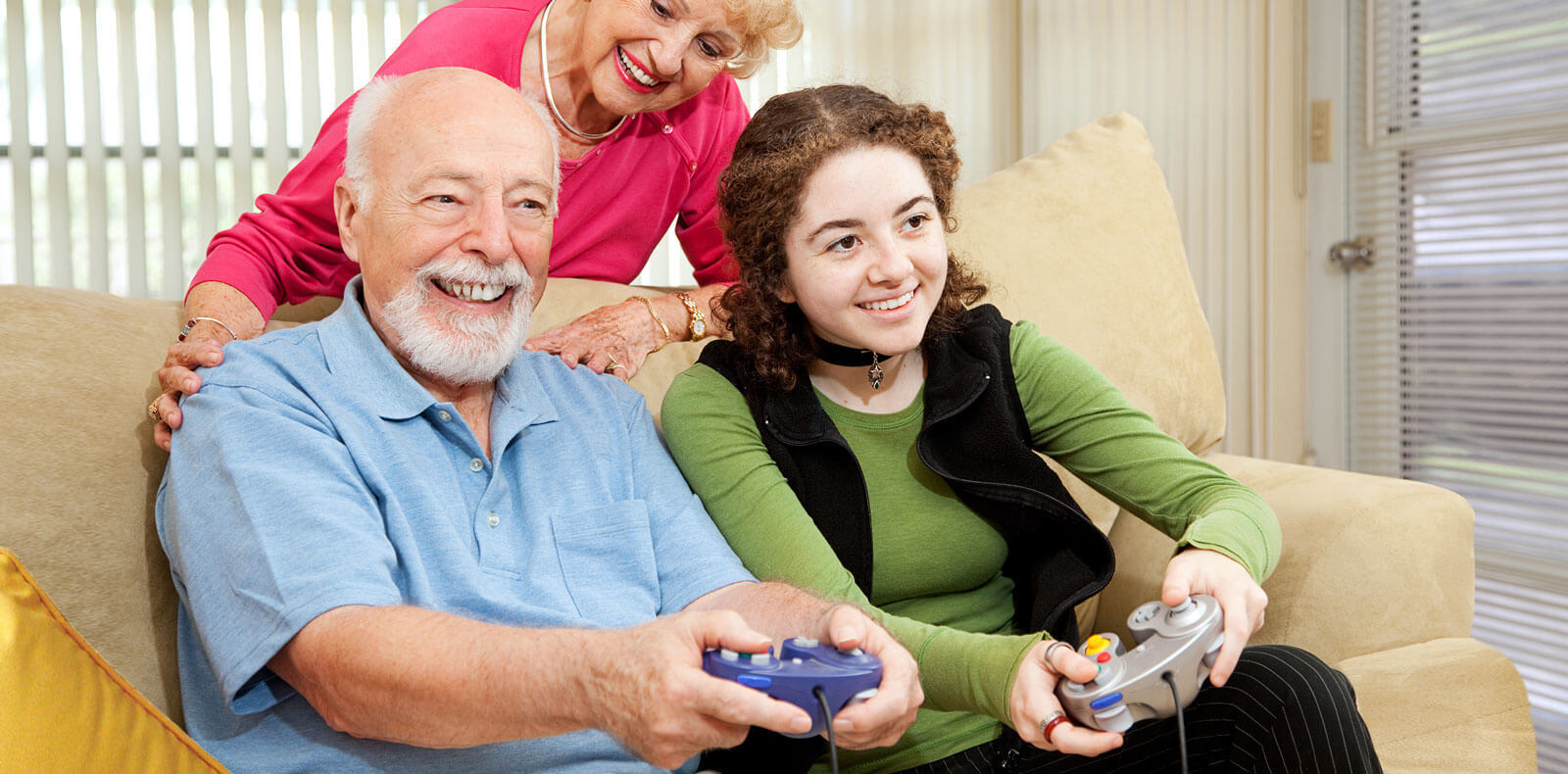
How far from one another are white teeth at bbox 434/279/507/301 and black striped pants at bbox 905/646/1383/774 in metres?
0.69

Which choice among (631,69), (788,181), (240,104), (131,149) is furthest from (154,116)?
(788,181)

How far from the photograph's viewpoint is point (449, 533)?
3.69 ft

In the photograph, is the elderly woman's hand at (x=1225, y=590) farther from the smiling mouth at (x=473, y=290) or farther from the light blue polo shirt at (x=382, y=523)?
the smiling mouth at (x=473, y=290)

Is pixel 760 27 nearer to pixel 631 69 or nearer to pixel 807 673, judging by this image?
pixel 631 69

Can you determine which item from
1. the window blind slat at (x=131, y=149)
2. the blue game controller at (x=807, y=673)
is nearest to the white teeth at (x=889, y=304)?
the blue game controller at (x=807, y=673)

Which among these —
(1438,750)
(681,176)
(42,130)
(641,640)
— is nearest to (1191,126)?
(681,176)

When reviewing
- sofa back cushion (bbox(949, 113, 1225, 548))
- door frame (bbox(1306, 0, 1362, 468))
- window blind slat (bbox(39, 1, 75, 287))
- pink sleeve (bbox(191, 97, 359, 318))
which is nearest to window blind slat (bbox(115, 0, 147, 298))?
window blind slat (bbox(39, 1, 75, 287))

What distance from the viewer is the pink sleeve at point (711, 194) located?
6.19 feet

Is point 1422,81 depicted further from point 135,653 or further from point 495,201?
point 135,653

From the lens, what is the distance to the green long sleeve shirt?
1.22 metres

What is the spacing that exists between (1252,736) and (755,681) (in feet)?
1.89

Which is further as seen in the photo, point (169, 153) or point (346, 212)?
point (169, 153)

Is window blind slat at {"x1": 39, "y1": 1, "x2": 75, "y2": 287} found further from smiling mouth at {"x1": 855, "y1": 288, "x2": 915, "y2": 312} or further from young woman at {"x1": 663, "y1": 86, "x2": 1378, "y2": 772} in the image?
smiling mouth at {"x1": 855, "y1": 288, "x2": 915, "y2": 312}

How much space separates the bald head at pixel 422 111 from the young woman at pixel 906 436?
0.29 m
